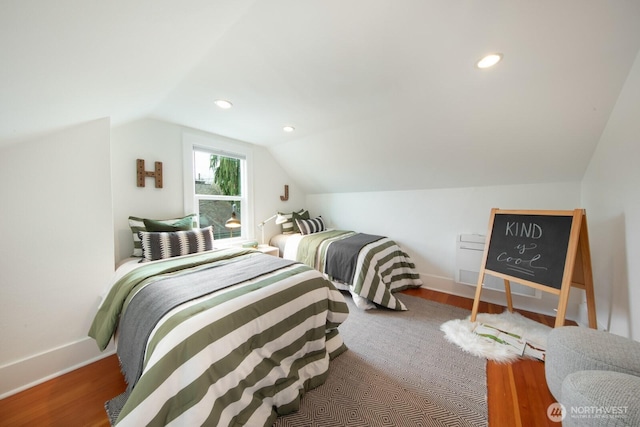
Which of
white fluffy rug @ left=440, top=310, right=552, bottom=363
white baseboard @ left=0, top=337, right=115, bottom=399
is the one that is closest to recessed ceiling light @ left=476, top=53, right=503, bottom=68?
white fluffy rug @ left=440, top=310, right=552, bottom=363

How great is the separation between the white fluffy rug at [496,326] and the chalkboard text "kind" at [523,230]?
84 cm

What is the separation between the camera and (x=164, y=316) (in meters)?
1.02

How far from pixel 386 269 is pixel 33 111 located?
2975 mm

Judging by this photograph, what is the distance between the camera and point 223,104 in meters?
1.98

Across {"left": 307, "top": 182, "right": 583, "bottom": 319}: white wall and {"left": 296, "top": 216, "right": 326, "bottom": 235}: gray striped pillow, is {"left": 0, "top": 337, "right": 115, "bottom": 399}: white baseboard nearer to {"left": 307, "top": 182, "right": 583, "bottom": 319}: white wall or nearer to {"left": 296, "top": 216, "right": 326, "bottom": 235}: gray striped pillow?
{"left": 296, "top": 216, "right": 326, "bottom": 235}: gray striped pillow

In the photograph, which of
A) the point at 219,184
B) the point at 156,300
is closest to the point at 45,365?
the point at 156,300

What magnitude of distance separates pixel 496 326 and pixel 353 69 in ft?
8.34

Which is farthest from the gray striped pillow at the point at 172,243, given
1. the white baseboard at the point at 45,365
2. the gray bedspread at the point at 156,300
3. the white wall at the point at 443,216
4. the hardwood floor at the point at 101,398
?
the white wall at the point at 443,216

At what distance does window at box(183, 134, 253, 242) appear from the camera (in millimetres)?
2621

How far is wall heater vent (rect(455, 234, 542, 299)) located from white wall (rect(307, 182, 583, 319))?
3.5 inches

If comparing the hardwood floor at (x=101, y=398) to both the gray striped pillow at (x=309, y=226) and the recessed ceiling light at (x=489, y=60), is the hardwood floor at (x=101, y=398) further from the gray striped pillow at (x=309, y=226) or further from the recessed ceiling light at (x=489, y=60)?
the gray striped pillow at (x=309, y=226)

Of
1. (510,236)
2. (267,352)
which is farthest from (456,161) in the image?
(267,352)

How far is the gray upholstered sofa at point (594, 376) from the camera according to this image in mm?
657

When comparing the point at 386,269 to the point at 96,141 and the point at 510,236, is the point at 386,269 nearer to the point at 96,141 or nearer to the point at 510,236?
the point at 510,236
